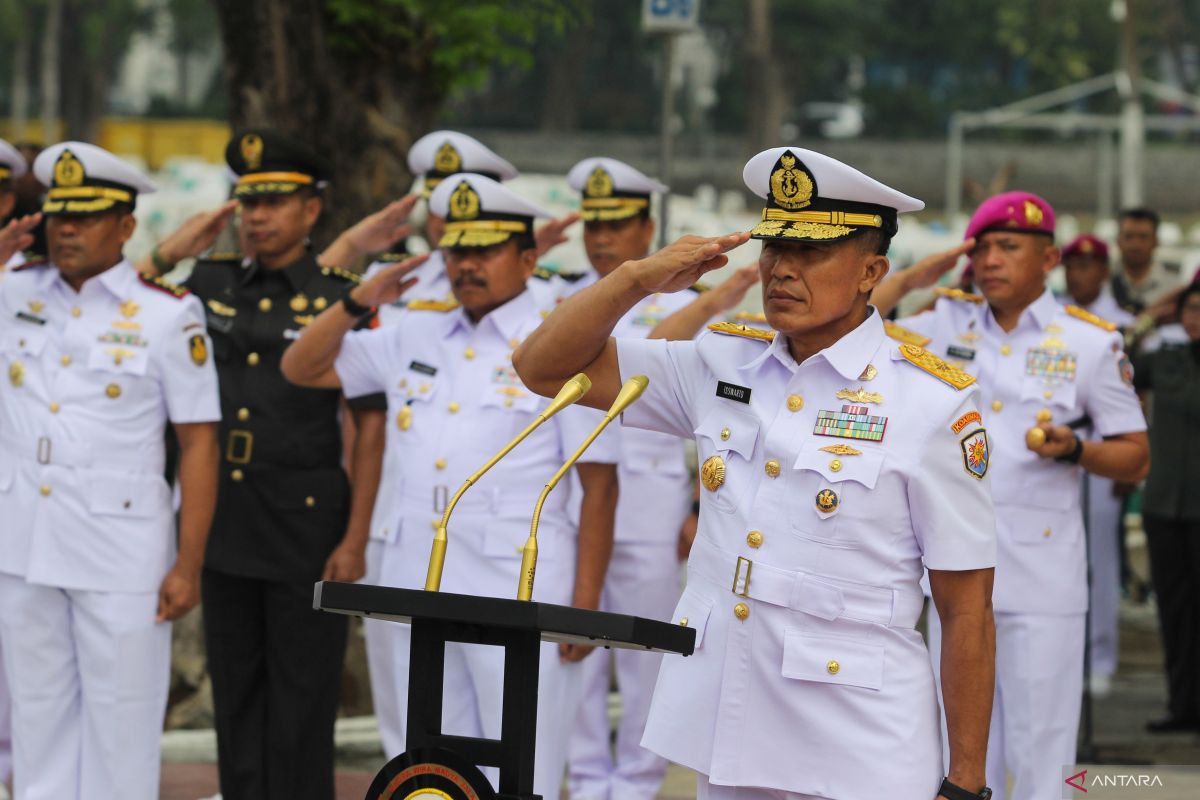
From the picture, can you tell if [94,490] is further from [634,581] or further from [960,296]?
[960,296]

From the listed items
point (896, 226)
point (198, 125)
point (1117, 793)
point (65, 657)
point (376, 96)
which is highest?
point (198, 125)

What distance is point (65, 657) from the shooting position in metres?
5.32

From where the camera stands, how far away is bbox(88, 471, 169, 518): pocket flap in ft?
17.0

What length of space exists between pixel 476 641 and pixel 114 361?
242 cm

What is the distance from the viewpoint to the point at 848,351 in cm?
363

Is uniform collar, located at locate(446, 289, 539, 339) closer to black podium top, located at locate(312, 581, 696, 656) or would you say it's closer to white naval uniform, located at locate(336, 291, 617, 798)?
white naval uniform, located at locate(336, 291, 617, 798)

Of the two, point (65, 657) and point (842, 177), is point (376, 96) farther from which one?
point (842, 177)

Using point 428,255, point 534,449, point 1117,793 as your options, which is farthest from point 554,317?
point 1117,793

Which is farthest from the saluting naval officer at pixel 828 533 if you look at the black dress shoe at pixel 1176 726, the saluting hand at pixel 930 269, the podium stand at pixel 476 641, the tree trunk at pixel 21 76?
the tree trunk at pixel 21 76

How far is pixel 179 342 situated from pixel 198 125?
4311 centimetres

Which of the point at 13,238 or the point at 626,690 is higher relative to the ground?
the point at 13,238

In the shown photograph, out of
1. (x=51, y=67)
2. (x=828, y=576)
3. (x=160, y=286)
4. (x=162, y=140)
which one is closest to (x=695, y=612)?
(x=828, y=576)

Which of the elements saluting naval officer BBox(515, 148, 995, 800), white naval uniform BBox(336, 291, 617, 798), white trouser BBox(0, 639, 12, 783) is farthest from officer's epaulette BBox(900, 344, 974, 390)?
white trouser BBox(0, 639, 12, 783)

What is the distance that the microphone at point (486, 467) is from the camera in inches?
120
